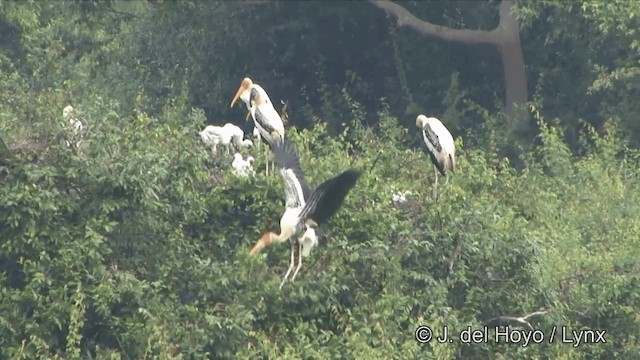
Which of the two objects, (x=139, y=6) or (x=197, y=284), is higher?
(x=139, y=6)

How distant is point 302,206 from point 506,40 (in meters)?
8.47

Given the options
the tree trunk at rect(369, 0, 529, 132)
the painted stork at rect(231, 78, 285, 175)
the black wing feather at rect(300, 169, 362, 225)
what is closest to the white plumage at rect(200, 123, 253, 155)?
the painted stork at rect(231, 78, 285, 175)

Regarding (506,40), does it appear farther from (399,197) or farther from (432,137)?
(399,197)

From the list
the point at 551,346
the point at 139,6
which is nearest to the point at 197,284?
the point at 551,346

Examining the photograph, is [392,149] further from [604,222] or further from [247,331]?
[247,331]

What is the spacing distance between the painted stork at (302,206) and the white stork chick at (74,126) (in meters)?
1.06

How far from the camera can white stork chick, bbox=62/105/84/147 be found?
402 inches

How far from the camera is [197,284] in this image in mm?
9961

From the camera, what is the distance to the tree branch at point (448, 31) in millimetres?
18234

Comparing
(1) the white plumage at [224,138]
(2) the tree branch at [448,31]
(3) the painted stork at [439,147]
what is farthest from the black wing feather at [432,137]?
(2) the tree branch at [448,31]

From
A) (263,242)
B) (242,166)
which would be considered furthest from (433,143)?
(263,242)

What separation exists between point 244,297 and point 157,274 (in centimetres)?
49

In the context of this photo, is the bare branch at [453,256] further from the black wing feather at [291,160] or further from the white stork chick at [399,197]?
the black wing feather at [291,160]

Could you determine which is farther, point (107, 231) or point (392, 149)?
point (392, 149)
